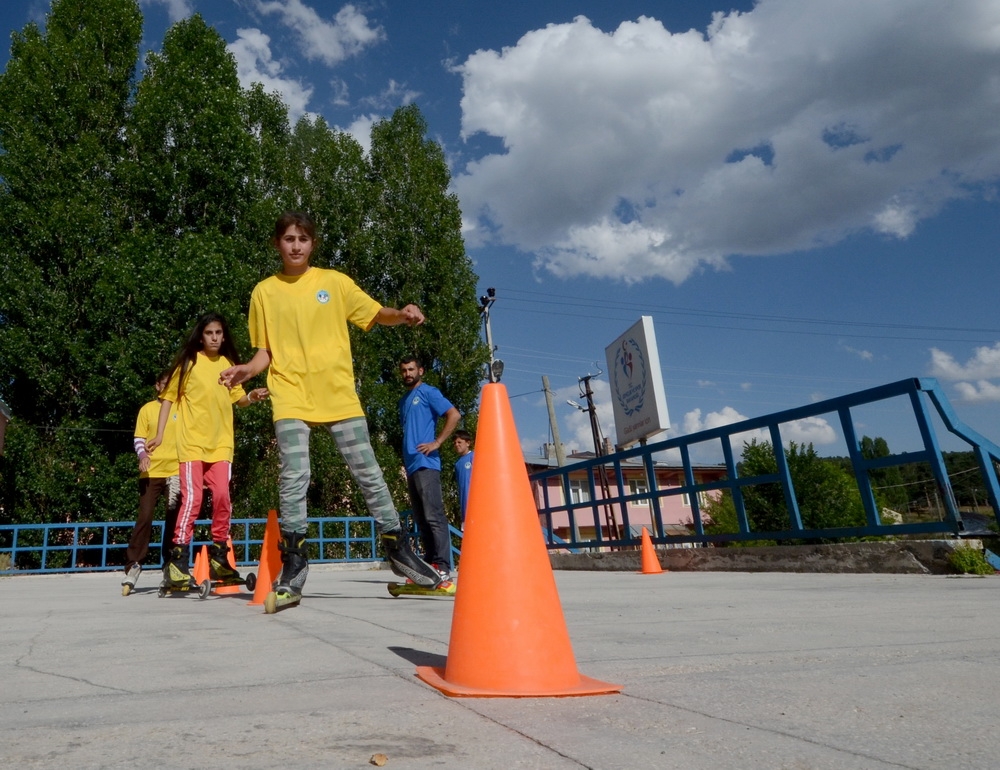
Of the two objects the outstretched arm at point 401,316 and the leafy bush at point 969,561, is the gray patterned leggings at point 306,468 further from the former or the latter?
the leafy bush at point 969,561

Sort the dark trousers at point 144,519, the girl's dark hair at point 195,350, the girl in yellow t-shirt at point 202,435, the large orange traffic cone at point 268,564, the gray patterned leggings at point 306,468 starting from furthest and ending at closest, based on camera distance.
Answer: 1. the dark trousers at point 144,519
2. the girl's dark hair at point 195,350
3. the girl in yellow t-shirt at point 202,435
4. the large orange traffic cone at point 268,564
5. the gray patterned leggings at point 306,468

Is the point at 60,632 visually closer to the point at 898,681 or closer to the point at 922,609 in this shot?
the point at 898,681

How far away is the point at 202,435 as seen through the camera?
5812mm

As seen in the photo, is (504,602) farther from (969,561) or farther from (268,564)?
(969,561)

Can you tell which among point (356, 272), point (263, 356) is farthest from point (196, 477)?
point (356, 272)

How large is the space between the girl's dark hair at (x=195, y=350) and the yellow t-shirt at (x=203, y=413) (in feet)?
0.11

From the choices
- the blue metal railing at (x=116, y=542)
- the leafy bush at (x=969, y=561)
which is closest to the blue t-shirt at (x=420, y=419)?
the leafy bush at (x=969, y=561)

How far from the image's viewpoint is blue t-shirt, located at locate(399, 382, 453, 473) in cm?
601

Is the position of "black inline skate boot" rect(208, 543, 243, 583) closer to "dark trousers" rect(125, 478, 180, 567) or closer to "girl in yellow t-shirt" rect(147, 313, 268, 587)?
"girl in yellow t-shirt" rect(147, 313, 268, 587)

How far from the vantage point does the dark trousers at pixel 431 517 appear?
5.88 m

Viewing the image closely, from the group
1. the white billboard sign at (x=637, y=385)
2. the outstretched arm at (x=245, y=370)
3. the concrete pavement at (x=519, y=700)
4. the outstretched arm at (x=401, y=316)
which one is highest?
the white billboard sign at (x=637, y=385)

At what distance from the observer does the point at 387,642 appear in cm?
275

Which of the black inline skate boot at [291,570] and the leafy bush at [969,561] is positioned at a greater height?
the black inline skate boot at [291,570]

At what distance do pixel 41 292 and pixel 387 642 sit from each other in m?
19.6
